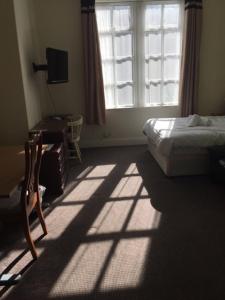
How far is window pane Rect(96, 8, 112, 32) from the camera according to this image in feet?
15.4

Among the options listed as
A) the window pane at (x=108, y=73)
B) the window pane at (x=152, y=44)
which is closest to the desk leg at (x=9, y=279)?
the window pane at (x=108, y=73)

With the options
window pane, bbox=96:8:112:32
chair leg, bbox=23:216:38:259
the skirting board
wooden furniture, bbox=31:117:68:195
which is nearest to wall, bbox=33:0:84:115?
window pane, bbox=96:8:112:32

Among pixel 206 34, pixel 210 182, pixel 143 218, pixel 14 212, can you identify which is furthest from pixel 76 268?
pixel 206 34

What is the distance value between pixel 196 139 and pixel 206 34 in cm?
240

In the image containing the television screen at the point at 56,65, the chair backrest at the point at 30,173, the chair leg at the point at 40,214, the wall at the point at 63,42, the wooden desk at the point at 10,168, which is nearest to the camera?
the wooden desk at the point at 10,168

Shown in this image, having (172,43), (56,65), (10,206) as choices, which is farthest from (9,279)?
(172,43)

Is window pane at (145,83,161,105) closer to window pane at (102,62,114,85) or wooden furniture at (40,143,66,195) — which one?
window pane at (102,62,114,85)

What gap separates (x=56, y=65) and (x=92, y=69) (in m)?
0.77

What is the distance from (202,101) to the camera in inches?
203

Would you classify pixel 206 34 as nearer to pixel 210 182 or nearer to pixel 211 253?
pixel 210 182

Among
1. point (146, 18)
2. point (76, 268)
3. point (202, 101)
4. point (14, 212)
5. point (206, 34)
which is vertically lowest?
point (76, 268)

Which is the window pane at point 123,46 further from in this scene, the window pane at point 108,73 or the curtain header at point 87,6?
the curtain header at point 87,6

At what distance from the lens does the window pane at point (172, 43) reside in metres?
4.84

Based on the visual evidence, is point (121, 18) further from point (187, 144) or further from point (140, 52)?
point (187, 144)
